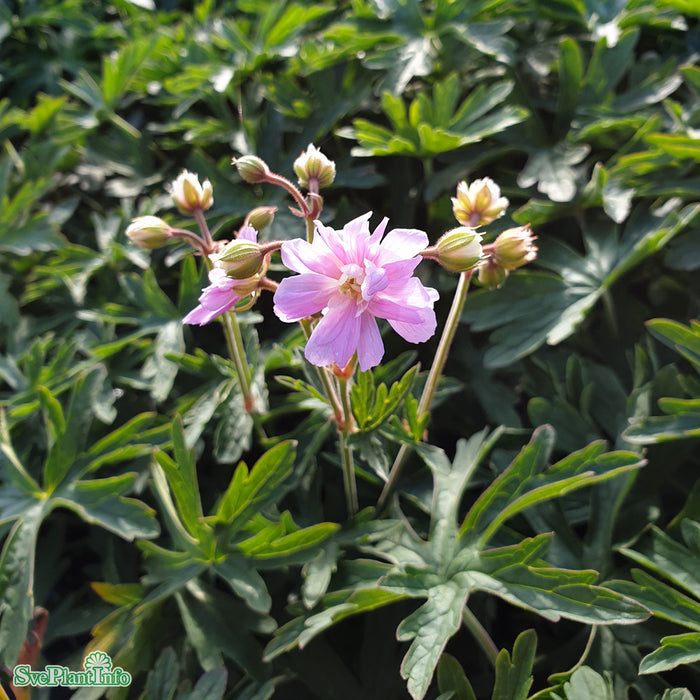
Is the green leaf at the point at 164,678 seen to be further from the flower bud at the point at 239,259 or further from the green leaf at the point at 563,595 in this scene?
the flower bud at the point at 239,259

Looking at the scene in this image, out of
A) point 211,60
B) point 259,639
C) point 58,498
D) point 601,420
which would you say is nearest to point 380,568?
point 259,639

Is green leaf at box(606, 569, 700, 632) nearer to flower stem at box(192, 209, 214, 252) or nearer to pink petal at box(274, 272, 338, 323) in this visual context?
pink petal at box(274, 272, 338, 323)

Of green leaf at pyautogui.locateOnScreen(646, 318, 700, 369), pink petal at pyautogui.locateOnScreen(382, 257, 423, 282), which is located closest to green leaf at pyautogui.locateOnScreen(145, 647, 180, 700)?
pink petal at pyautogui.locateOnScreen(382, 257, 423, 282)

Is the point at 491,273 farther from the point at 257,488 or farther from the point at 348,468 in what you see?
the point at 257,488

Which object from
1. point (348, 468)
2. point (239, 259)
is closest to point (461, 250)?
point (239, 259)

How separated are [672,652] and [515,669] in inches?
10.3

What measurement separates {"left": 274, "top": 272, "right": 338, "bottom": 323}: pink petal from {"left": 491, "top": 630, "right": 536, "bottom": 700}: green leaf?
2.27 feet

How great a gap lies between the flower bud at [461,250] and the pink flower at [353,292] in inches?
3.5

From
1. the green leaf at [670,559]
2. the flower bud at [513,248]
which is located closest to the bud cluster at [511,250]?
the flower bud at [513,248]

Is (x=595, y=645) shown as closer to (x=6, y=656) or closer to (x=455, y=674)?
(x=455, y=674)

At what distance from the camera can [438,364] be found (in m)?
1.20

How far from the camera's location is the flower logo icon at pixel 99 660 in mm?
1299

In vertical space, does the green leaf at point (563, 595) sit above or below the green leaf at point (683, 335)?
below

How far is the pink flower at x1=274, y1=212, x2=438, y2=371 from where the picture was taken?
2.80 ft
